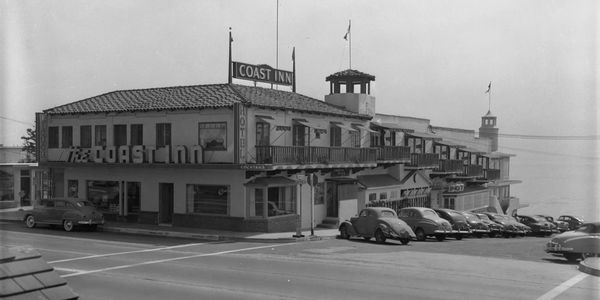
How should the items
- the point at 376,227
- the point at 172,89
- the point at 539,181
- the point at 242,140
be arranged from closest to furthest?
the point at 376,227 → the point at 242,140 → the point at 172,89 → the point at 539,181

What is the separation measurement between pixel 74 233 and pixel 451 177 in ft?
111

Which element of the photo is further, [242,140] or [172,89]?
[172,89]

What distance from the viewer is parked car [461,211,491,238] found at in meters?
33.6

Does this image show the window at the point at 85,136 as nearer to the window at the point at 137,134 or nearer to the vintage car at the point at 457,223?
the window at the point at 137,134

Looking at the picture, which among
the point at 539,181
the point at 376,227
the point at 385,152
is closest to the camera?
the point at 376,227

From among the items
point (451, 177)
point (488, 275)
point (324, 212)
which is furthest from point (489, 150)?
point (488, 275)

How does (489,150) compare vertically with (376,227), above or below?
above

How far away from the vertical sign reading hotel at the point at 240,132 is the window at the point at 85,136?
427 inches

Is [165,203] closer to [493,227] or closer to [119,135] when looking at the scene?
[119,135]

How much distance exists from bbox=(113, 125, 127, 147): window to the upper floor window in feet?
12.1

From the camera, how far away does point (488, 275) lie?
53.6 ft

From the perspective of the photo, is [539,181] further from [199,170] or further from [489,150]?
[199,170]

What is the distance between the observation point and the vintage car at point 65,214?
2798 centimetres

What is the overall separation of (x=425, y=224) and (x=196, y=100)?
43.6 feet
